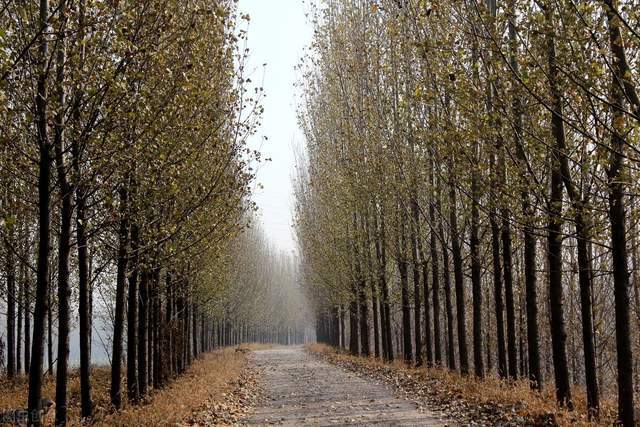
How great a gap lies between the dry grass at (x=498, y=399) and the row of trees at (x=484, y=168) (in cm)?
45

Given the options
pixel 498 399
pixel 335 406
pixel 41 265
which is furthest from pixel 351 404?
pixel 41 265

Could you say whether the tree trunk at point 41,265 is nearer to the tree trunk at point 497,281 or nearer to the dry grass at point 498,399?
the dry grass at point 498,399

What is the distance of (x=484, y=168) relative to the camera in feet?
27.2

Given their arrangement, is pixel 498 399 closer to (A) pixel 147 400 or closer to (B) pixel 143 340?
(A) pixel 147 400

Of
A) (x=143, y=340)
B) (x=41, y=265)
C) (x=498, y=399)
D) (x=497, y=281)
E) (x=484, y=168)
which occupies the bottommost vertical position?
(x=498, y=399)

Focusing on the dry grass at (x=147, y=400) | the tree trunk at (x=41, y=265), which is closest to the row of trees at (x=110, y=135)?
the tree trunk at (x=41, y=265)

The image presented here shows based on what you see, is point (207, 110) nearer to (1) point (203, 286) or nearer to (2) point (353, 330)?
(1) point (203, 286)

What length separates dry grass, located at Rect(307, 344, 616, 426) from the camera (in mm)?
8477

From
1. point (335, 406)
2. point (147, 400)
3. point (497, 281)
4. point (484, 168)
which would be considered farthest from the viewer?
point (497, 281)

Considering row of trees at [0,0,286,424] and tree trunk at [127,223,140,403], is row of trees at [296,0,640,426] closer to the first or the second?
row of trees at [0,0,286,424]

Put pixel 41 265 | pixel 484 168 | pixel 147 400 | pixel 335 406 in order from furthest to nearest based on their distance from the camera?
pixel 147 400, pixel 335 406, pixel 484 168, pixel 41 265

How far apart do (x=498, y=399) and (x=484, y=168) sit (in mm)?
4362

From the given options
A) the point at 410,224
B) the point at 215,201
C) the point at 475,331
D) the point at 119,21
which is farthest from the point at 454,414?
the point at 410,224

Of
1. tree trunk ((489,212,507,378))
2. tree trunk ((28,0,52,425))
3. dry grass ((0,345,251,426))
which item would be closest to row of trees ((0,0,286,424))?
tree trunk ((28,0,52,425))
